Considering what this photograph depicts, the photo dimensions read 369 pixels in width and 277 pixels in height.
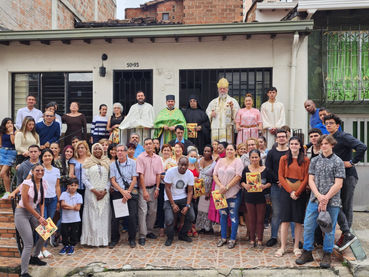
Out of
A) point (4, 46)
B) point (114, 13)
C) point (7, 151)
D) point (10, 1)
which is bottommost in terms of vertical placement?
point (7, 151)

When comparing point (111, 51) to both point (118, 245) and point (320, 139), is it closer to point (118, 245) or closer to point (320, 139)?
point (118, 245)

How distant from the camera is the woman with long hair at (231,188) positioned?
606 centimetres

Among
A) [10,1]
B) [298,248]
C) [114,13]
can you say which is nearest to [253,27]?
[298,248]

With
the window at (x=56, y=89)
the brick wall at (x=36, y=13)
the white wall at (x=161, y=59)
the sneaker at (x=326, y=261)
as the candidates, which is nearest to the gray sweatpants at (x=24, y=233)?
the sneaker at (x=326, y=261)

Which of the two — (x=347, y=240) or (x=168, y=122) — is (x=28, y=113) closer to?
(x=168, y=122)

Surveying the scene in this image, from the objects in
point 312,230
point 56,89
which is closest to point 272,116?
point 312,230

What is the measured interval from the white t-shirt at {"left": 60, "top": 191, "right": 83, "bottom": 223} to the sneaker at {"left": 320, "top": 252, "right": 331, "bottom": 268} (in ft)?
12.9

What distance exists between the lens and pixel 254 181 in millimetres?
5848

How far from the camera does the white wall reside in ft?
28.6

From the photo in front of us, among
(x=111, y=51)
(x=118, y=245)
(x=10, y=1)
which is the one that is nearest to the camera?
(x=118, y=245)

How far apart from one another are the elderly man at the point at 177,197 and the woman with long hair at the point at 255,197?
101cm

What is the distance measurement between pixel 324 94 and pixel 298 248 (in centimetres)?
435

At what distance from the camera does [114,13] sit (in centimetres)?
2108

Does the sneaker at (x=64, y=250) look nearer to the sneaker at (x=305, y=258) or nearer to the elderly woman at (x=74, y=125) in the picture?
the elderly woman at (x=74, y=125)
